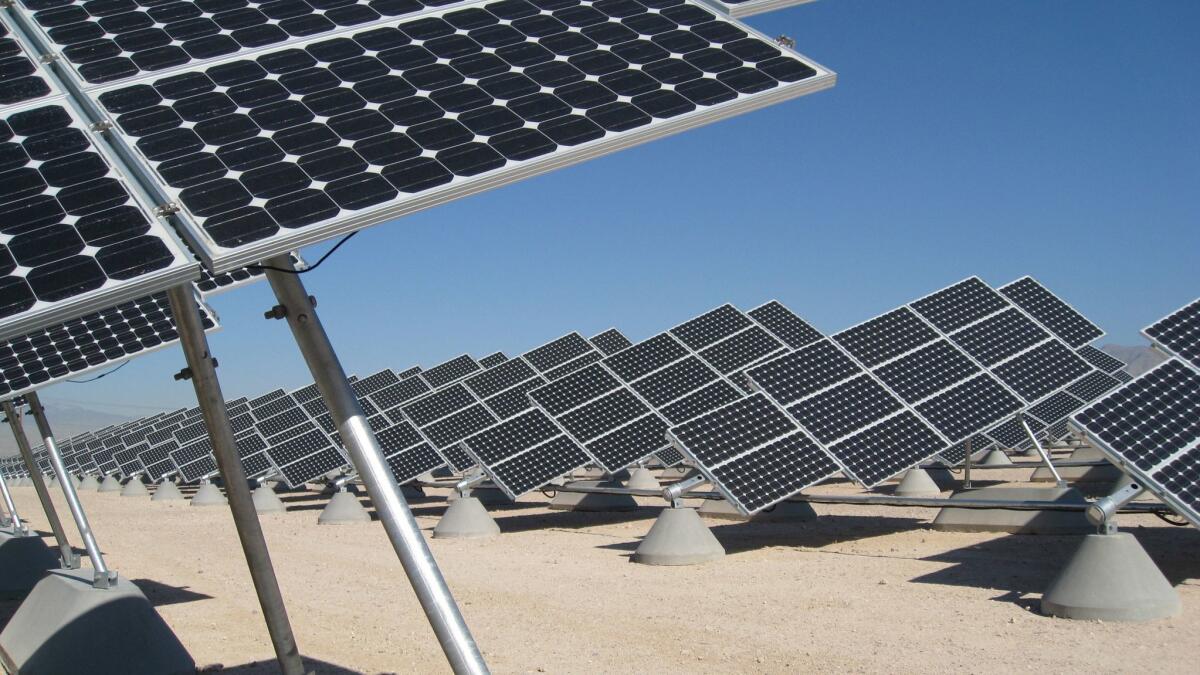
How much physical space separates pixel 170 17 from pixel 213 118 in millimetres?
1542

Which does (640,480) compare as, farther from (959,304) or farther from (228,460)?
(228,460)

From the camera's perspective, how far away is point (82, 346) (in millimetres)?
10719

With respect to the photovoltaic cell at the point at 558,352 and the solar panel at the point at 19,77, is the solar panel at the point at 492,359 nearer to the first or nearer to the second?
the photovoltaic cell at the point at 558,352

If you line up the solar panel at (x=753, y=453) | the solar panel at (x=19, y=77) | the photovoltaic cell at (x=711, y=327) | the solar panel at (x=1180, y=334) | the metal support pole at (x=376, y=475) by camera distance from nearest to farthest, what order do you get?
the metal support pole at (x=376, y=475), the solar panel at (x=19, y=77), the solar panel at (x=1180, y=334), the solar panel at (x=753, y=453), the photovoltaic cell at (x=711, y=327)

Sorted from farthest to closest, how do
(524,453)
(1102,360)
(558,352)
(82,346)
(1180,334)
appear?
(1102,360), (558,352), (524,453), (1180,334), (82,346)

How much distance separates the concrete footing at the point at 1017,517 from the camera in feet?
48.5

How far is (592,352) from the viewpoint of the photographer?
3159cm

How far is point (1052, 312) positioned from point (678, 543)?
10148 mm

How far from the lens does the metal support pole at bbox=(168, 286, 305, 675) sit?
6609 millimetres

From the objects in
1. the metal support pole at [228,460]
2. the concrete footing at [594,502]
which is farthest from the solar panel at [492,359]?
the metal support pole at [228,460]

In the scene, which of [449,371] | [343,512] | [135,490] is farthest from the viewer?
[135,490]

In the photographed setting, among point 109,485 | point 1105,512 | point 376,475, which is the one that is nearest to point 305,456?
point 109,485

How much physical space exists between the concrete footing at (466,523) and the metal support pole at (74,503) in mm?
8338

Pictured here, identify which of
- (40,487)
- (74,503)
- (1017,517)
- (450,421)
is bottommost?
(450,421)
